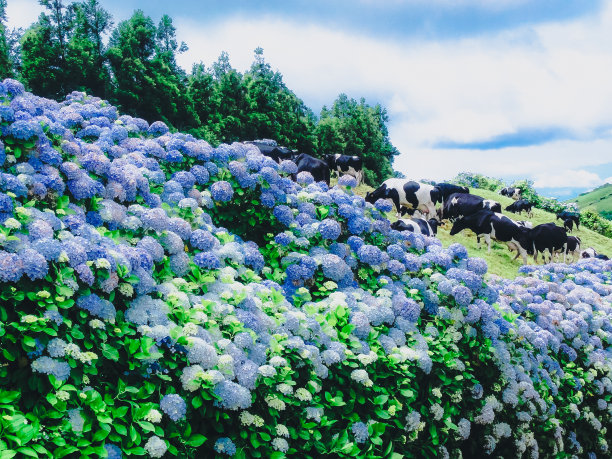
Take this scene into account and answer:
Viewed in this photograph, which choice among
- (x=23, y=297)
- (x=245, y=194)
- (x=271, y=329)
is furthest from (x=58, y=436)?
(x=245, y=194)

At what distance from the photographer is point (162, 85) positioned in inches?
1566

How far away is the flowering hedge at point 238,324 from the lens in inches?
113

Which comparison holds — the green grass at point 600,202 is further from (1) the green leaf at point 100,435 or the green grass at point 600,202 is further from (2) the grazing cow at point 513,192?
(1) the green leaf at point 100,435

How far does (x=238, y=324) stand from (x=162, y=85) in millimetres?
40189

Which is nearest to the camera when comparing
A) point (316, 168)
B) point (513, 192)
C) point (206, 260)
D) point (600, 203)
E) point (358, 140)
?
point (206, 260)

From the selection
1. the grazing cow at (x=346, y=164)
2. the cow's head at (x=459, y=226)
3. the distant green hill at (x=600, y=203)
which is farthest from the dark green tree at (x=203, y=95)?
the distant green hill at (x=600, y=203)

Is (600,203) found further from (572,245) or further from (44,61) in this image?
(44,61)

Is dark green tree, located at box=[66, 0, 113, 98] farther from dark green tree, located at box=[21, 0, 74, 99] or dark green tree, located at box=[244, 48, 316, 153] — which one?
dark green tree, located at box=[244, 48, 316, 153]

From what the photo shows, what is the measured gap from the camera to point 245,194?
629 centimetres

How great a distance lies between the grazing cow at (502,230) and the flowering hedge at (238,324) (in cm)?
1157

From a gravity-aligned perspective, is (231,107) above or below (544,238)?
above

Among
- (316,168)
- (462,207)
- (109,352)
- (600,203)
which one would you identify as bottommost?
(600,203)

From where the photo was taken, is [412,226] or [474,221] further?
[474,221]

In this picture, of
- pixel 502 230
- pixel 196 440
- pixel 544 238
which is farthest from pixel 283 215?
pixel 544 238
